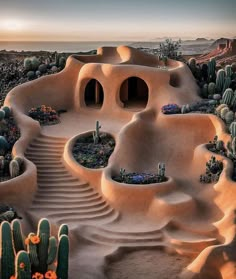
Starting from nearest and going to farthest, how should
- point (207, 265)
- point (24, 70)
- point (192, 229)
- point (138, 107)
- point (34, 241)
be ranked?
point (34, 241)
point (207, 265)
point (192, 229)
point (138, 107)
point (24, 70)

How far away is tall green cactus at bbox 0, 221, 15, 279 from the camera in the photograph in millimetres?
10802

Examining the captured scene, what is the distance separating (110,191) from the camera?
1731 centimetres

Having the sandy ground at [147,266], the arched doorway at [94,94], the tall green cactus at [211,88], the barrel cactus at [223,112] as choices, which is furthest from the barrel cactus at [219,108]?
the sandy ground at [147,266]

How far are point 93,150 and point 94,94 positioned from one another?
8326 mm

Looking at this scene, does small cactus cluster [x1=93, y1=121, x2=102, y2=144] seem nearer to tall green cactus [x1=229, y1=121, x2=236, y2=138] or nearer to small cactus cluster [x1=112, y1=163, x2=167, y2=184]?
small cactus cluster [x1=112, y1=163, x2=167, y2=184]

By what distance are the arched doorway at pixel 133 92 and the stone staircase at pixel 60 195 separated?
668cm

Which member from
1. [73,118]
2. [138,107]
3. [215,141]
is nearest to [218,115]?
[215,141]

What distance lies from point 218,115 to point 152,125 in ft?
10.4

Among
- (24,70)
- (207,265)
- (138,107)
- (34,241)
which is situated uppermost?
(24,70)

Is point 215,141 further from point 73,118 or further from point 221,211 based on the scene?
point 73,118

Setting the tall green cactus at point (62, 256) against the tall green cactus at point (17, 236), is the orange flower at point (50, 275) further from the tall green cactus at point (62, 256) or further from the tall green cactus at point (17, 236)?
the tall green cactus at point (17, 236)

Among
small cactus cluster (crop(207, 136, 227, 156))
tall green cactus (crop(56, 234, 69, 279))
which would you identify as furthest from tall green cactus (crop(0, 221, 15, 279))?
small cactus cluster (crop(207, 136, 227, 156))

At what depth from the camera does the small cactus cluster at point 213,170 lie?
17.8 metres

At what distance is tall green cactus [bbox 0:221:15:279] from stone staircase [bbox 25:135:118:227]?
5.02 m
